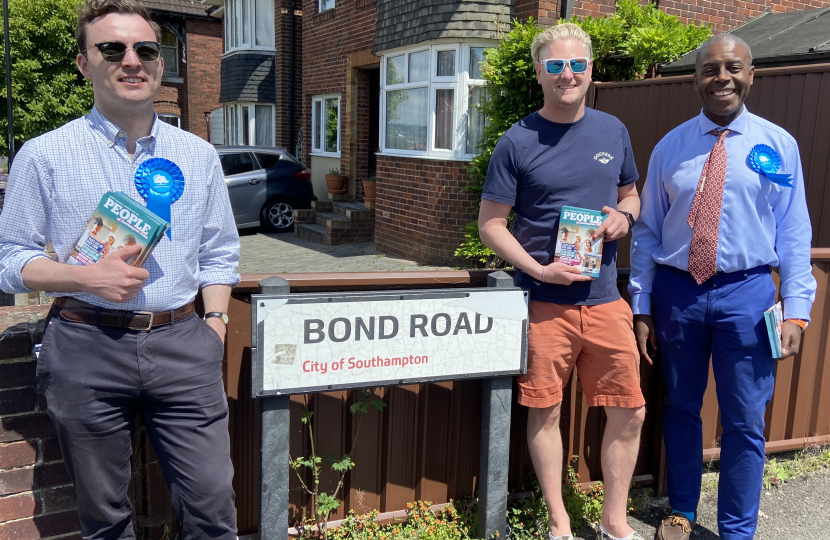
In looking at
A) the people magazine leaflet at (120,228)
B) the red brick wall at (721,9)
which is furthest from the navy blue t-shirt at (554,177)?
the red brick wall at (721,9)

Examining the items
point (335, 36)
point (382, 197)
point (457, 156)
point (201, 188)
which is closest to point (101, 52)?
point (201, 188)

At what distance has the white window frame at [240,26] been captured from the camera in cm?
1758

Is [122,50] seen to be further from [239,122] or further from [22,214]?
[239,122]

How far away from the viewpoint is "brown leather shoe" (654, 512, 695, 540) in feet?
9.72

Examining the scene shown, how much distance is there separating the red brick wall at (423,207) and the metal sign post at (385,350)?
688 centimetres

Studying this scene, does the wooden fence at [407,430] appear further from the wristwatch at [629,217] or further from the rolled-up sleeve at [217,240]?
the wristwatch at [629,217]

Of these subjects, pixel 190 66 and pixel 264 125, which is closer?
pixel 264 125

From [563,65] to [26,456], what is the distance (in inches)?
94.8

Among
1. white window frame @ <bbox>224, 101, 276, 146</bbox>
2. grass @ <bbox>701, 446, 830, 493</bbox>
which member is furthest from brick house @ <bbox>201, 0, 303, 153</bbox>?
grass @ <bbox>701, 446, 830, 493</bbox>

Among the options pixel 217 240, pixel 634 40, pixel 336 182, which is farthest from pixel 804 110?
pixel 336 182

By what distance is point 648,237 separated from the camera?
2.96 m

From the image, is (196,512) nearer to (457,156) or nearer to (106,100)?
(106,100)

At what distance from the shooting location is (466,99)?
31.8ft

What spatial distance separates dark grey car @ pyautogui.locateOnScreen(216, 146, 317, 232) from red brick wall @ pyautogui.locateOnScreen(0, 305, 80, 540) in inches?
411
